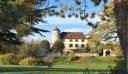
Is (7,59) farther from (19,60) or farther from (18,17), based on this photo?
(18,17)

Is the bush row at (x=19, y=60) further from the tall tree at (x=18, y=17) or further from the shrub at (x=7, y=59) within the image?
the tall tree at (x=18, y=17)

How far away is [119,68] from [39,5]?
482cm

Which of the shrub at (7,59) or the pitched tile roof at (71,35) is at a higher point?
the pitched tile roof at (71,35)

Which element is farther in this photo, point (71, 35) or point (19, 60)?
point (71, 35)

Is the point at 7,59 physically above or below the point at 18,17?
below

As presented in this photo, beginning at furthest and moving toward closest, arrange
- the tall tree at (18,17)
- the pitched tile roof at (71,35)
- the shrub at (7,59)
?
the pitched tile roof at (71,35)
the shrub at (7,59)
the tall tree at (18,17)

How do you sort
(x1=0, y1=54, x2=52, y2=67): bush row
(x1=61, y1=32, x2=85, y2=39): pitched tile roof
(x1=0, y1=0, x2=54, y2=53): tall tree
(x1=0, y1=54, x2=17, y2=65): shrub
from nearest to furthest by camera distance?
(x1=0, y1=0, x2=54, y2=53): tall tree
(x1=0, y1=54, x2=52, y2=67): bush row
(x1=0, y1=54, x2=17, y2=65): shrub
(x1=61, y1=32, x2=85, y2=39): pitched tile roof

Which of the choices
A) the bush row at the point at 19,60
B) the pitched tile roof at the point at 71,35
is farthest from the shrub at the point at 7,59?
the pitched tile roof at the point at 71,35

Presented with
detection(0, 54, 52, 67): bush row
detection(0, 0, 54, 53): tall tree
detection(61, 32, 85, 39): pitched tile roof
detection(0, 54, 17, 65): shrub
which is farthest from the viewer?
detection(61, 32, 85, 39): pitched tile roof

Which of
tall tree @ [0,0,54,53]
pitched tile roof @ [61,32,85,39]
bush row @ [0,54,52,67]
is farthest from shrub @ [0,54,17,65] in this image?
pitched tile roof @ [61,32,85,39]

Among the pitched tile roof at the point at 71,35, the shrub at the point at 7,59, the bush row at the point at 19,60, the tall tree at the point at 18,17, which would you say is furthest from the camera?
the pitched tile roof at the point at 71,35

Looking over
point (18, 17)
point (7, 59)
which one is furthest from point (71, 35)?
point (18, 17)

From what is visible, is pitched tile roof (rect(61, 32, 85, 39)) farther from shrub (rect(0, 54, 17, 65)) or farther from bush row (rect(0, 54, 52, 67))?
shrub (rect(0, 54, 17, 65))

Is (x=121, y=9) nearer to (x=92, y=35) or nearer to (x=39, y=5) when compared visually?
(x=39, y=5)
